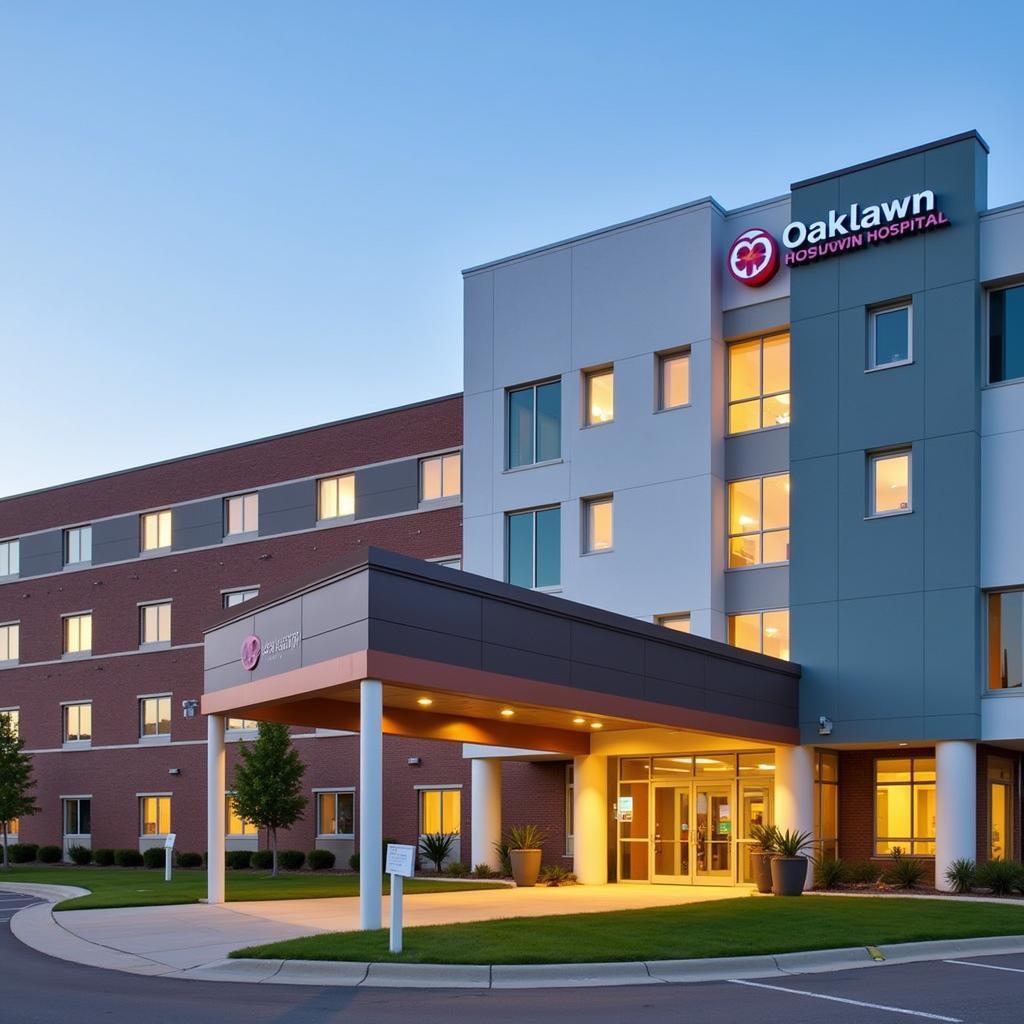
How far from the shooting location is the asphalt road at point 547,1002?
510 inches

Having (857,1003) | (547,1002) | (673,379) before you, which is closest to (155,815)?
(673,379)

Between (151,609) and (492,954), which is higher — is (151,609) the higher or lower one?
the higher one

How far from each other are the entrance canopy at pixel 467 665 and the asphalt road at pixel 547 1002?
594 centimetres

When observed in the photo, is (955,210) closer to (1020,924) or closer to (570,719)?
(570,719)

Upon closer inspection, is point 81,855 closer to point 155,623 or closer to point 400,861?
point 155,623

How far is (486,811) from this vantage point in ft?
118

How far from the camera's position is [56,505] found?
52938mm

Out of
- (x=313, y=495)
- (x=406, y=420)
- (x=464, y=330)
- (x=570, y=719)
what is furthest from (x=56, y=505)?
(x=570, y=719)

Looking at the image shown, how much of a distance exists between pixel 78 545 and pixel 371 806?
35.7m

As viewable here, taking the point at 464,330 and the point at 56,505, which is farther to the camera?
the point at 56,505

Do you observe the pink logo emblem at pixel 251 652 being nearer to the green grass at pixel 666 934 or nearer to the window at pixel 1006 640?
the green grass at pixel 666 934

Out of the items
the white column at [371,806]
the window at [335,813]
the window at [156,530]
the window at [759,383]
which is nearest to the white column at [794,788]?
the window at [759,383]

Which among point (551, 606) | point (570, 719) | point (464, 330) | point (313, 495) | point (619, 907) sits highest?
→ point (464, 330)

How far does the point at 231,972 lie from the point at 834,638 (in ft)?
58.6
